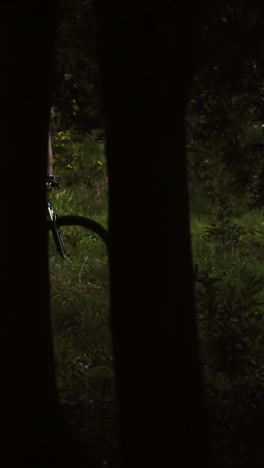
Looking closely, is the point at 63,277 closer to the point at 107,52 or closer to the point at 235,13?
the point at 235,13

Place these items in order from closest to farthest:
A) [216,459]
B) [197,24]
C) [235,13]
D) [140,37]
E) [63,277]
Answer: [140,37], [197,24], [216,459], [235,13], [63,277]

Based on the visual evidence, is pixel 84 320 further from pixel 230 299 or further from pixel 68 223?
pixel 230 299

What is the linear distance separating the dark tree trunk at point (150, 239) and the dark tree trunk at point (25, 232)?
1.74 feet

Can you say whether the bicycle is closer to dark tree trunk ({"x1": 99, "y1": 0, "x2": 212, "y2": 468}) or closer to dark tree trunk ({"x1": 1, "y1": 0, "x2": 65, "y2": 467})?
dark tree trunk ({"x1": 1, "y1": 0, "x2": 65, "y2": 467})

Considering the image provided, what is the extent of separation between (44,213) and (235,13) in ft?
9.85

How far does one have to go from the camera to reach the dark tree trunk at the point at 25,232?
15.9 feet

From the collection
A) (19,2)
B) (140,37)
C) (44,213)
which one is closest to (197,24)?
(140,37)

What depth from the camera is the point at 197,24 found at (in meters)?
4.73

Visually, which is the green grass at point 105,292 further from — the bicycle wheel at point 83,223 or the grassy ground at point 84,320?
the bicycle wheel at point 83,223

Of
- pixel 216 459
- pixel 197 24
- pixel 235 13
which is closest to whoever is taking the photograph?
pixel 197 24

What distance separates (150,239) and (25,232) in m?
0.80

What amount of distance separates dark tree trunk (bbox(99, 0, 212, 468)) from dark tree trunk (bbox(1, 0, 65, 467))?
0.53m

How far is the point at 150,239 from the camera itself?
4.41m

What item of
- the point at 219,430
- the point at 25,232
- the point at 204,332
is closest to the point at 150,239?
the point at 25,232
